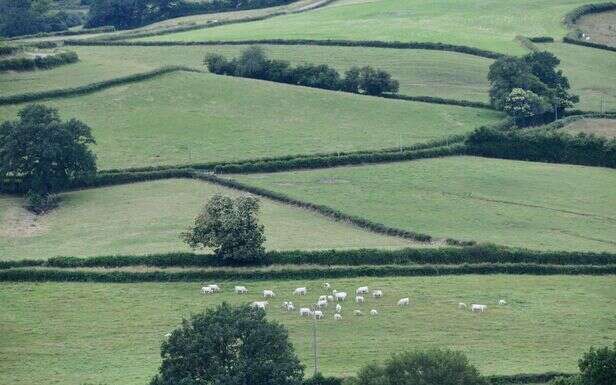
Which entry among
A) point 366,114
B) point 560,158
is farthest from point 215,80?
point 560,158

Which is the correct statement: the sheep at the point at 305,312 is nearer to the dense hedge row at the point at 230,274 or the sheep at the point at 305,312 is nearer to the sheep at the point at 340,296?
the sheep at the point at 340,296

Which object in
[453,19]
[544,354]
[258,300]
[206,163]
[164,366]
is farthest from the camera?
[453,19]

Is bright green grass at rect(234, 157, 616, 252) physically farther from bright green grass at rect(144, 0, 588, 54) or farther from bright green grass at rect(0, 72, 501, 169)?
bright green grass at rect(144, 0, 588, 54)

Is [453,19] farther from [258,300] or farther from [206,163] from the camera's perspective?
[258,300]

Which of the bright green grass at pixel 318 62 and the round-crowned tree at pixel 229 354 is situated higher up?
the bright green grass at pixel 318 62

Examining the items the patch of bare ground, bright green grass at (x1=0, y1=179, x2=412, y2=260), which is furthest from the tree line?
the patch of bare ground

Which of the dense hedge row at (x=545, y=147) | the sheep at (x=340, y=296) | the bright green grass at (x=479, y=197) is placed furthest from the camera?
the dense hedge row at (x=545, y=147)

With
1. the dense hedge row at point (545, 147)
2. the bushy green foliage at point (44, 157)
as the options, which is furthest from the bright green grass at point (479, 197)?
the bushy green foliage at point (44, 157)
